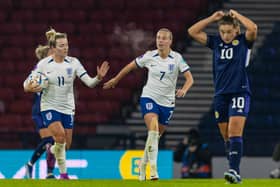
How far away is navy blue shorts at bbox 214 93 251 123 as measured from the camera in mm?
11906

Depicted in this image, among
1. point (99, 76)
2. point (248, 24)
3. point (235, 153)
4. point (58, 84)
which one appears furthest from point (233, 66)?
point (58, 84)

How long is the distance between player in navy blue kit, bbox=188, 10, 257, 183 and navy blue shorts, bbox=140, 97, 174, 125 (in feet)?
3.87

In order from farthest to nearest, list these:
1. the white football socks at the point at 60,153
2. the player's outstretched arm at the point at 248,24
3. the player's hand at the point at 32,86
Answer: the white football socks at the point at 60,153 → the player's hand at the point at 32,86 → the player's outstretched arm at the point at 248,24

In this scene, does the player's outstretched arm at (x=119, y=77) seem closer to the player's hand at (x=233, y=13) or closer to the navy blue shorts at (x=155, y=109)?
the navy blue shorts at (x=155, y=109)

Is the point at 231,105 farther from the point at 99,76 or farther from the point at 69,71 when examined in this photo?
the point at 69,71

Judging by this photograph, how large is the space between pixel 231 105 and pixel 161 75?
1607 mm

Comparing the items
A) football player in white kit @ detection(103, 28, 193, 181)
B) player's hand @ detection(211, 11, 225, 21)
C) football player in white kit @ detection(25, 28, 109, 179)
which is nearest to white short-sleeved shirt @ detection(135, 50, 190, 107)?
football player in white kit @ detection(103, 28, 193, 181)

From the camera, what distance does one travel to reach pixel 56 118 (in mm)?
13625

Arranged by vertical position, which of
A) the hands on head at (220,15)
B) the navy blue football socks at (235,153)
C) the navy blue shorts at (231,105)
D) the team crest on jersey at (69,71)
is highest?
the hands on head at (220,15)

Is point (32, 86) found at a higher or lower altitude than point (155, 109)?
higher

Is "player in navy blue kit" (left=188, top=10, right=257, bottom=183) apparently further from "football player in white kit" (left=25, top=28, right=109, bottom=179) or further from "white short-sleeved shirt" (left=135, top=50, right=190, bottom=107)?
"football player in white kit" (left=25, top=28, right=109, bottom=179)

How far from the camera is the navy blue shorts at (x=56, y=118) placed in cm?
1362

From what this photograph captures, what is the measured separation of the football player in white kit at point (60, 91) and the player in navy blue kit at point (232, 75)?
1.99m

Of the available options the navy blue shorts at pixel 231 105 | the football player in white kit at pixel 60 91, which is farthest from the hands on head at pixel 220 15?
the football player in white kit at pixel 60 91
